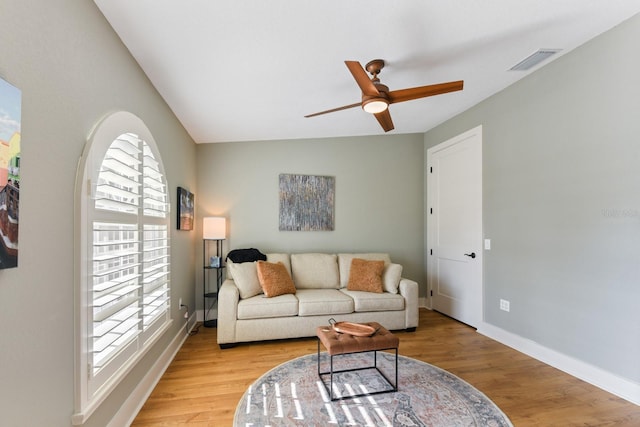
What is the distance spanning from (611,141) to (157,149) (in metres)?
3.66

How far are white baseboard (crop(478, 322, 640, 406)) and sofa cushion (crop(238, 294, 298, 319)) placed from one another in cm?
227

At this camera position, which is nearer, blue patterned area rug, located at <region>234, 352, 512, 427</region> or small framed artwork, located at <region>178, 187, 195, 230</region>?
blue patterned area rug, located at <region>234, 352, 512, 427</region>

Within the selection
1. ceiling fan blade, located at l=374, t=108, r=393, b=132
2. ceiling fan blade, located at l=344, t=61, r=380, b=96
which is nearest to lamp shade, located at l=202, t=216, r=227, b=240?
ceiling fan blade, located at l=374, t=108, r=393, b=132

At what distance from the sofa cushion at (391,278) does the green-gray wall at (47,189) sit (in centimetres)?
289

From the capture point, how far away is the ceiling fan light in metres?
2.36

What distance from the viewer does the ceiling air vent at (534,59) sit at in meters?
2.65

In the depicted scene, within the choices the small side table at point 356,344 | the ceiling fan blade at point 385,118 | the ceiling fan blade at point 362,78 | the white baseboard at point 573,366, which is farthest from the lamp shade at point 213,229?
the white baseboard at point 573,366

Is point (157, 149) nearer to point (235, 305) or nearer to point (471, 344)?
point (235, 305)

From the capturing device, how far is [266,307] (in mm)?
3336

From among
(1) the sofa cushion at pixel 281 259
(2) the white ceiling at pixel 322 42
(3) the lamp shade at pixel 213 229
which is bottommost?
(1) the sofa cushion at pixel 281 259

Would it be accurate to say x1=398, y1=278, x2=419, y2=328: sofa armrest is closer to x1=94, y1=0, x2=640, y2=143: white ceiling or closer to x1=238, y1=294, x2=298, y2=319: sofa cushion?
x1=238, y1=294, x2=298, y2=319: sofa cushion

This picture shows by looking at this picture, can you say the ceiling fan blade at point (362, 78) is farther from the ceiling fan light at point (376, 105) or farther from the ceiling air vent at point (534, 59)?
the ceiling air vent at point (534, 59)

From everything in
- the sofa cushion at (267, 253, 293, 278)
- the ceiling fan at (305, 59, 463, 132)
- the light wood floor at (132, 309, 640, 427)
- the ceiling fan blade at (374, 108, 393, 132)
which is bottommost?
the light wood floor at (132, 309, 640, 427)

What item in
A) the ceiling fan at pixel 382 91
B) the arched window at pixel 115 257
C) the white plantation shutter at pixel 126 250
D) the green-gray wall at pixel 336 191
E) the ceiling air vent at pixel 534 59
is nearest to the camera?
the arched window at pixel 115 257
